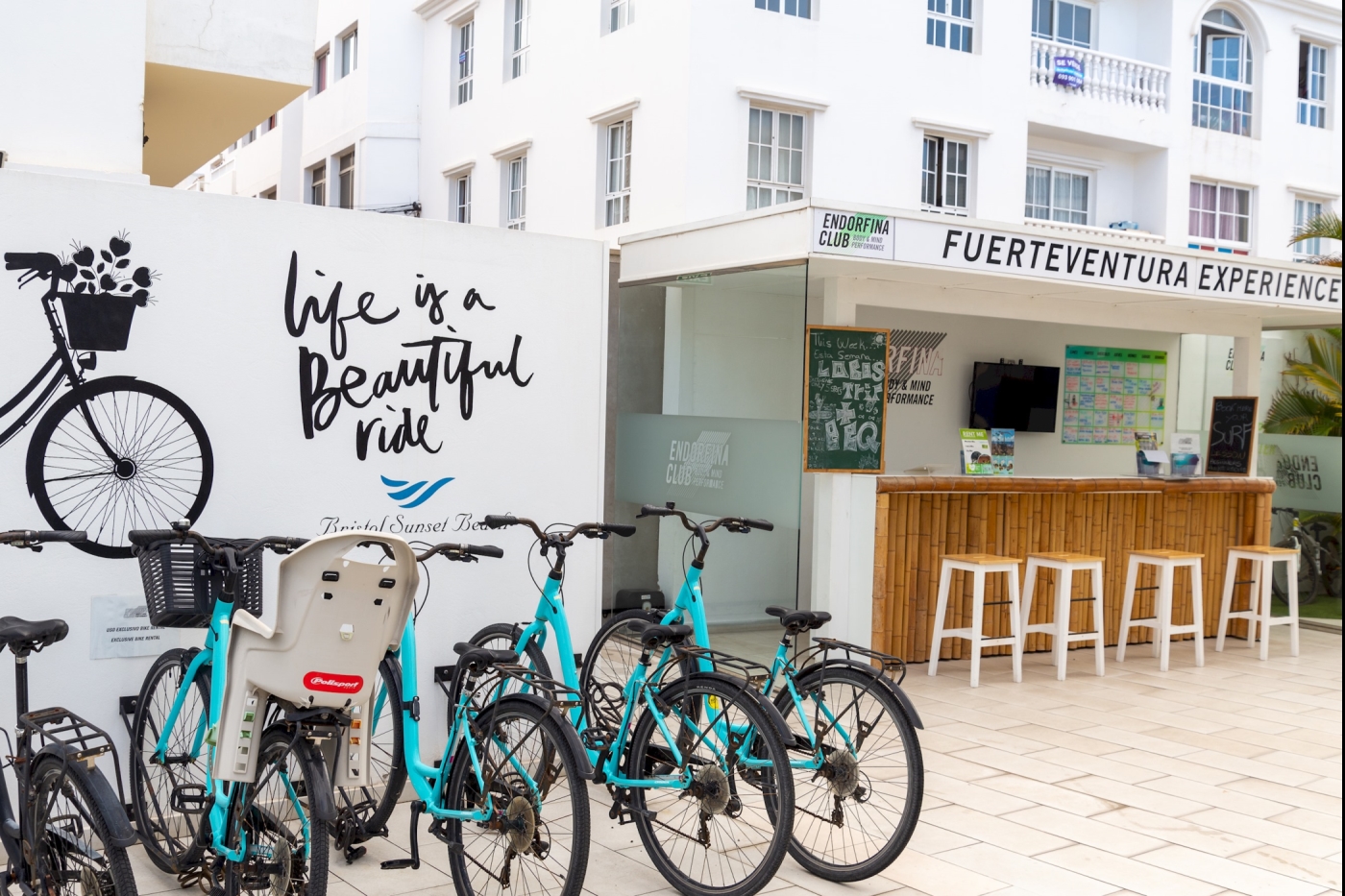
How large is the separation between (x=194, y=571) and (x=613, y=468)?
14.9 ft

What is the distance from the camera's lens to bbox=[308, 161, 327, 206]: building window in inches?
623

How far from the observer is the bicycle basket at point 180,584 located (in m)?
3.39

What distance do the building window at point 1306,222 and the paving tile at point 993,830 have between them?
1231 centimetres

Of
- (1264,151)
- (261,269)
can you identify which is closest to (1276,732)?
(261,269)

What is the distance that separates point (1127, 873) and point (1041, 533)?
13.1ft

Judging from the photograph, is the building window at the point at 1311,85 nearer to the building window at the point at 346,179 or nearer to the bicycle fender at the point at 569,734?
the building window at the point at 346,179

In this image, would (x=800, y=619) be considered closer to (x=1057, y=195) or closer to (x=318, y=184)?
(x=1057, y=195)

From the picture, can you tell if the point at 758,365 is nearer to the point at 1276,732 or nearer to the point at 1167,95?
the point at 1276,732

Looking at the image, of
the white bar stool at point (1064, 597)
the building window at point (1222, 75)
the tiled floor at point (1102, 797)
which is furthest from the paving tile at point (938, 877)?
the building window at point (1222, 75)

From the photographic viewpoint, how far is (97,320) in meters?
4.18

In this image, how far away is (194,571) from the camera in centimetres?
342

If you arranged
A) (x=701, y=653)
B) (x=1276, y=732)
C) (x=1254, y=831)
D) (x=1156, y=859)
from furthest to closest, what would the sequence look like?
(x=1276, y=732)
(x=1254, y=831)
(x=1156, y=859)
(x=701, y=653)

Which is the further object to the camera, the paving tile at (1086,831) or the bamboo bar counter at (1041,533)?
the bamboo bar counter at (1041,533)

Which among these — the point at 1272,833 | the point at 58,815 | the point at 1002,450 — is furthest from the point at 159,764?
the point at 1002,450
